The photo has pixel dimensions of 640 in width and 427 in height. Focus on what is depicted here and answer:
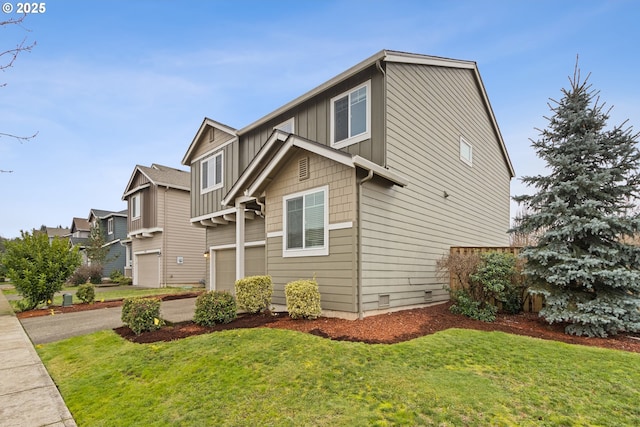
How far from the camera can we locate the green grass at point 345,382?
3.52 m

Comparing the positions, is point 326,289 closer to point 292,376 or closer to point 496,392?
point 292,376

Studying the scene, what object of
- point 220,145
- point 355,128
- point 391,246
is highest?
point 220,145

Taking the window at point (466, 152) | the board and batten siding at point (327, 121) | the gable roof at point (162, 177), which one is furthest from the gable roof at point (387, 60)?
the gable roof at point (162, 177)

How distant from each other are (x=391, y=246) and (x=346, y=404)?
536cm

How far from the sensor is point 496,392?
3.95 m

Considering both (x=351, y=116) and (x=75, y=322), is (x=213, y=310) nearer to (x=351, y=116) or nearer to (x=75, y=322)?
(x=75, y=322)

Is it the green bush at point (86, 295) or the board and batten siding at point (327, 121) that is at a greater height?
the board and batten siding at point (327, 121)

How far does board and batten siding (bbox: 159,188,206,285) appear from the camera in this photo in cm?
2150

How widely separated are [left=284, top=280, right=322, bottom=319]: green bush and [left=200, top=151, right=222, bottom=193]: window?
27.0 ft

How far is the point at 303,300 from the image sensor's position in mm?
7508

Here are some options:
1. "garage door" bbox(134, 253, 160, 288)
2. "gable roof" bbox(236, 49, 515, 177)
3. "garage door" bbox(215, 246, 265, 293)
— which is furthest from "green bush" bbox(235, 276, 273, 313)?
"garage door" bbox(134, 253, 160, 288)

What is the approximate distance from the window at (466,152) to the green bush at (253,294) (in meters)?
8.55

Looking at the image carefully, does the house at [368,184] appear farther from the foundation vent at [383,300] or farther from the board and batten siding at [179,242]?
the board and batten siding at [179,242]

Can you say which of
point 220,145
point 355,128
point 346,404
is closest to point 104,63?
point 220,145
